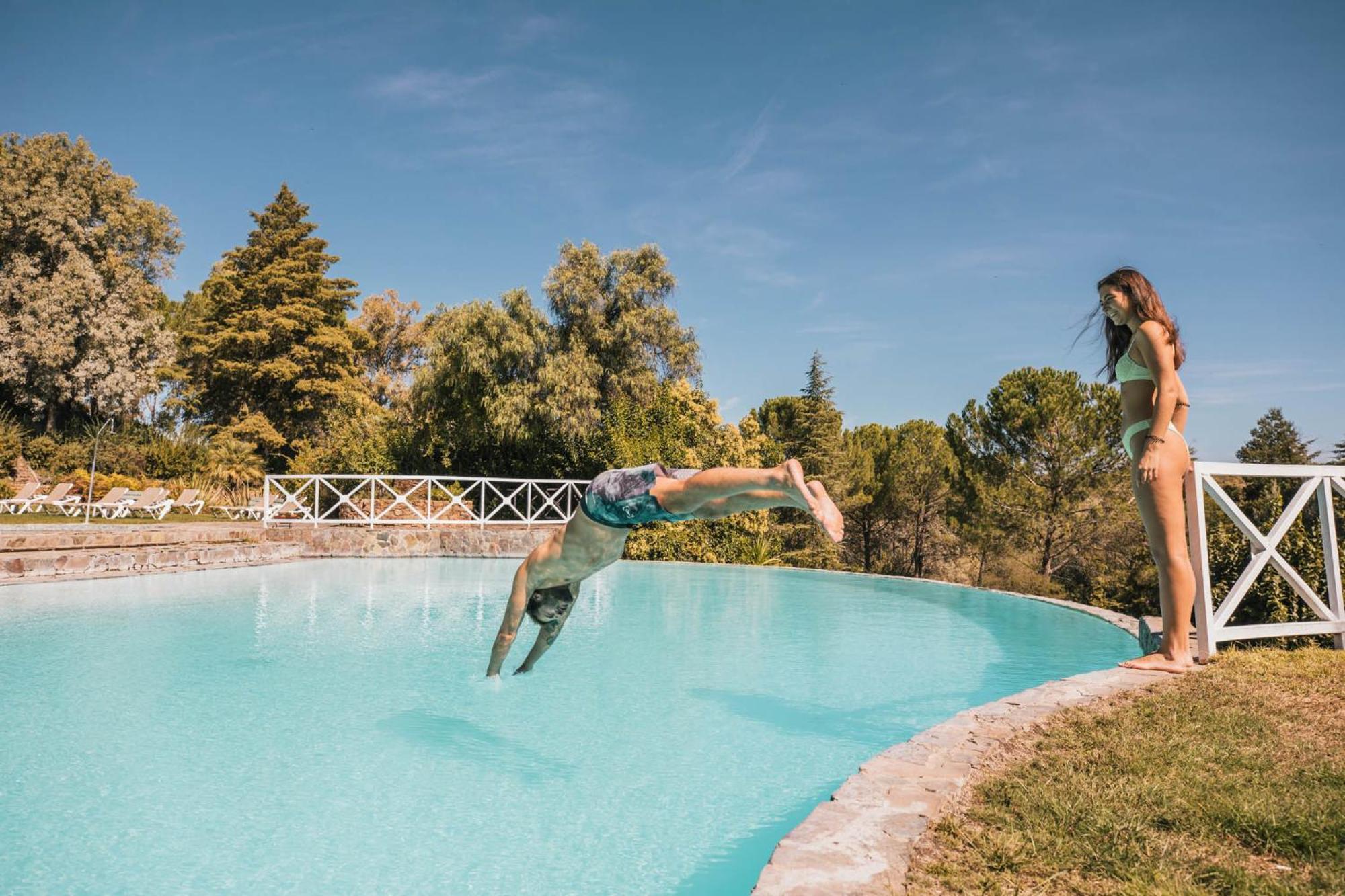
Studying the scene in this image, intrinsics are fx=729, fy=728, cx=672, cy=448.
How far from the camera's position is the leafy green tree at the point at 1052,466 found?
18.5 meters

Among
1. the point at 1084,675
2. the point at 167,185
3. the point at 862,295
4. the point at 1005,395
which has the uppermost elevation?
the point at 167,185

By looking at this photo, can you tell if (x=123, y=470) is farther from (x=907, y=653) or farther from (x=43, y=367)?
(x=907, y=653)

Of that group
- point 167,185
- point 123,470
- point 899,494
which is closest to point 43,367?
point 123,470

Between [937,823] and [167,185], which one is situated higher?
[167,185]

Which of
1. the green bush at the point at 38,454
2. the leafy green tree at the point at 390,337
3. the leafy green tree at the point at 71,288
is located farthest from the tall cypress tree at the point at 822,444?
the green bush at the point at 38,454

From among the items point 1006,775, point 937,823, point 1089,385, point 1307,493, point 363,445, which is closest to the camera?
point 937,823

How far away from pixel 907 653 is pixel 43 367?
25177 millimetres

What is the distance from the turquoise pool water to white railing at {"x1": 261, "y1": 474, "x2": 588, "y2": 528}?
6051 millimetres

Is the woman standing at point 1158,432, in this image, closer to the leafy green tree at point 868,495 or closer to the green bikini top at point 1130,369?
the green bikini top at point 1130,369

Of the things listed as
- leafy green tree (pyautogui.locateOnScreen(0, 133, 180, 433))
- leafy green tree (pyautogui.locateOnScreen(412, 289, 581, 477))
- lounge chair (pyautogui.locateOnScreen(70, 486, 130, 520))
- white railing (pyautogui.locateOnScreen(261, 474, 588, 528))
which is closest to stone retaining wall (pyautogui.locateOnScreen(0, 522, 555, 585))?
white railing (pyautogui.locateOnScreen(261, 474, 588, 528))

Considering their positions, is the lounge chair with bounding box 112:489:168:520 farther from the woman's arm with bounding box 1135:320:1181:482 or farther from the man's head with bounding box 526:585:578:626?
the woman's arm with bounding box 1135:320:1181:482

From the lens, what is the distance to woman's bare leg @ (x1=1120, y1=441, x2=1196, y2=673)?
4160 millimetres

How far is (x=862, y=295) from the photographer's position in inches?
891

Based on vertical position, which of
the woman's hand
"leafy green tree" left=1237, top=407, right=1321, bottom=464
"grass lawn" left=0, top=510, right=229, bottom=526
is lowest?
"grass lawn" left=0, top=510, right=229, bottom=526
